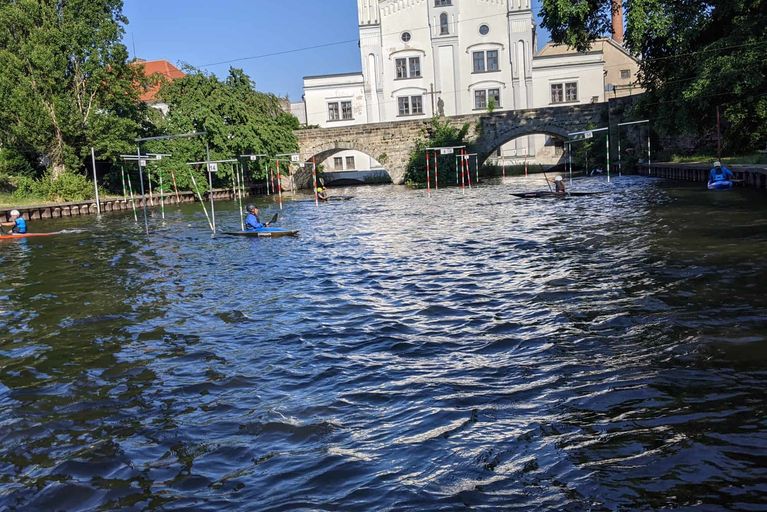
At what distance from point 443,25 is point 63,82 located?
35.6m

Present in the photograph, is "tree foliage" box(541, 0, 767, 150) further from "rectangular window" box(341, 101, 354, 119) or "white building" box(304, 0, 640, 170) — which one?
"rectangular window" box(341, 101, 354, 119)

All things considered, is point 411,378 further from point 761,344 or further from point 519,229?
point 519,229

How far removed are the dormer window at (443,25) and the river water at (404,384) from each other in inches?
2041

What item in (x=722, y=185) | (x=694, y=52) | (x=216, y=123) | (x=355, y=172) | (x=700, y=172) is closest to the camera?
(x=722, y=185)

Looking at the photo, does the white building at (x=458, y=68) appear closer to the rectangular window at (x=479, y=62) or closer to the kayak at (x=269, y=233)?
the rectangular window at (x=479, y=62)

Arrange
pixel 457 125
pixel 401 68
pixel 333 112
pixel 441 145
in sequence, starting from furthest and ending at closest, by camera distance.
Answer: pixel 333 112, pixel 401 68, pixel 457 125, pixel 441 145

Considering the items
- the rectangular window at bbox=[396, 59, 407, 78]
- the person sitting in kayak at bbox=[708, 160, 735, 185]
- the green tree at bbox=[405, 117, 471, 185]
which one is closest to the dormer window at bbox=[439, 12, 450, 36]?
the rectangular window at bbox=[396, 59, 407, 78]

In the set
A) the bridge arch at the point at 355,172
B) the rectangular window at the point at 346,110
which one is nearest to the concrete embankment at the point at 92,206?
the bridge arch at the point at 355,172

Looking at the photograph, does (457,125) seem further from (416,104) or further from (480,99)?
(416,104)

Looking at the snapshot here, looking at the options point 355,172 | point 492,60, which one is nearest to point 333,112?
point 355,172

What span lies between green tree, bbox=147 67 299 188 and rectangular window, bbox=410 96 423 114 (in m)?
15.3

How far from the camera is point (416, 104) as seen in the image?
6575 cm

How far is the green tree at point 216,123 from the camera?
Answer: 49.0 metres

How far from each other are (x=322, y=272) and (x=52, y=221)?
83.0 ft
